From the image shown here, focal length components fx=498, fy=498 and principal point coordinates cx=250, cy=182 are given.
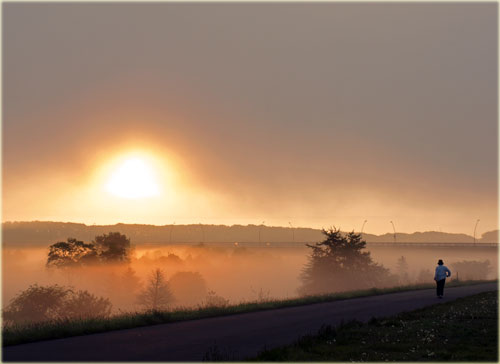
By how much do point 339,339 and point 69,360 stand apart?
23.9 ft

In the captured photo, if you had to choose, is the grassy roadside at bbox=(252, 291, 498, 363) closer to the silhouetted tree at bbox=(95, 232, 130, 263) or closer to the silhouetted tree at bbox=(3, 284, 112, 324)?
the silhouetted tree at bbox=(3, 284, 112, 324)

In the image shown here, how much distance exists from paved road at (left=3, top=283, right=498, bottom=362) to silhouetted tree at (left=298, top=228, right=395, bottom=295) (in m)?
59.1

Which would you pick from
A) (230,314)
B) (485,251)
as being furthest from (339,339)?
(485,251)

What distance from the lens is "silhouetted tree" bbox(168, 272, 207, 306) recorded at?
120688 mm

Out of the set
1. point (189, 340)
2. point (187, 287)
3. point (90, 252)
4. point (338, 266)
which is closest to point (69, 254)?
point (90, 252)

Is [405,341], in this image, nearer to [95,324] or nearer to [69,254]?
[95,324]

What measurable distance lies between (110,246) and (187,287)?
35.9m

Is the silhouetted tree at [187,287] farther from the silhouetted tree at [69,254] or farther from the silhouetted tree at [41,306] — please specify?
the silhouetted tree at [41,306]

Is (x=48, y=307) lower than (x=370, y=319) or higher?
lower

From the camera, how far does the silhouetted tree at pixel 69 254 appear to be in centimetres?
8669

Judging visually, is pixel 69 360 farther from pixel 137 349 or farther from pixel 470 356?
pixel 470 356

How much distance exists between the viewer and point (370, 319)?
18688mm

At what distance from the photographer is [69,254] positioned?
87438 millimetres

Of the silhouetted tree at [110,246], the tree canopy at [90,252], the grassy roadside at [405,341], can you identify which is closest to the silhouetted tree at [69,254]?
the tree canopy at [90,252]
